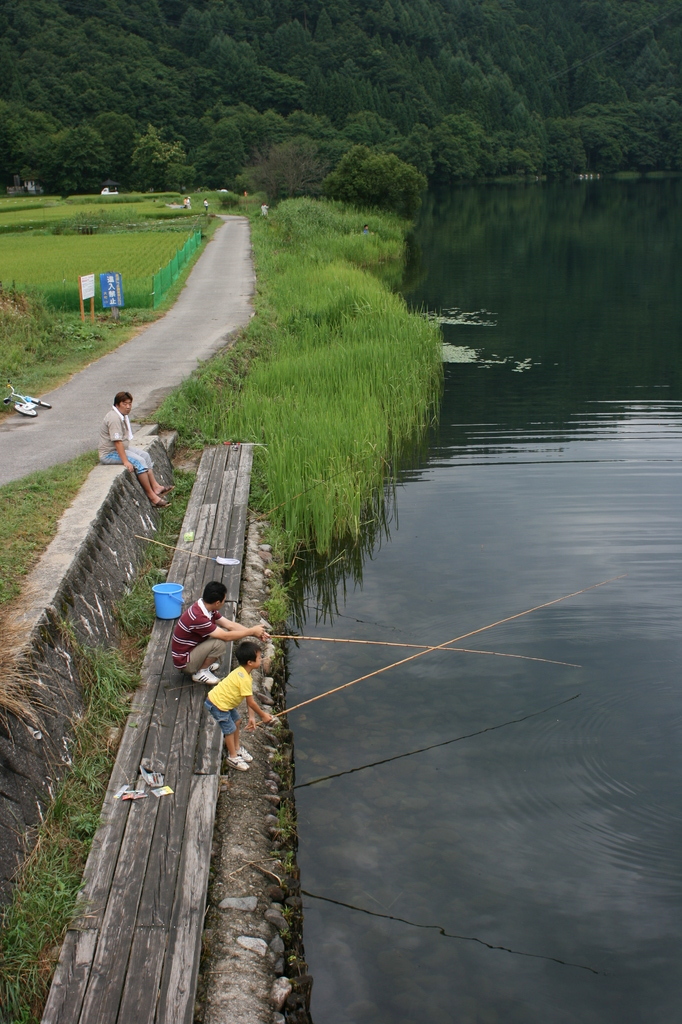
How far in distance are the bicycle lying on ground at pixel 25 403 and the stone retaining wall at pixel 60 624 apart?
3.50 meters

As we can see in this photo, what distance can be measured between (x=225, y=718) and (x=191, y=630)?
→ 2.77 feet

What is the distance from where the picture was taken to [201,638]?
22.3 feet

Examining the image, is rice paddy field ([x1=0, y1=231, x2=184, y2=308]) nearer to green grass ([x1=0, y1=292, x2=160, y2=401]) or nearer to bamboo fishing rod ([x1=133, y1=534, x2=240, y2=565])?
green grass ([x1=0, y1=292, x2=160, y2=401])

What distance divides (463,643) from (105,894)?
4.39 meters

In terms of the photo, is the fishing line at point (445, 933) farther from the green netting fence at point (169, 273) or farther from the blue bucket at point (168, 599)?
the green netting fence at point (169, 273)

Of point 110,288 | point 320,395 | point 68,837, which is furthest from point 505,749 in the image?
point 110,288

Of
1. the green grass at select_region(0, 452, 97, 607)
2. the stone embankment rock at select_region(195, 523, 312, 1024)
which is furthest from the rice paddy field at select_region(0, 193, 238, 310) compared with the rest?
the stone embankment rock at select_region(195, 523, 312, 1024)

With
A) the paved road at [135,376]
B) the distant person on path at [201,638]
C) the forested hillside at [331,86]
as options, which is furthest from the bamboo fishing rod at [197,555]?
the forested hillside at [331,86]

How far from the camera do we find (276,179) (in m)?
67.1

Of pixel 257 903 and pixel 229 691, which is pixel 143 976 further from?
pixel 229 691

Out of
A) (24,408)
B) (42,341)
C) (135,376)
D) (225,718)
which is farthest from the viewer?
(42,341)

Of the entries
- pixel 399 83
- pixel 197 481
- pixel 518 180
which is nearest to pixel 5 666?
pixel 197 481

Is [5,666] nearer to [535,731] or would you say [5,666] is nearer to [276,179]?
[535,731]

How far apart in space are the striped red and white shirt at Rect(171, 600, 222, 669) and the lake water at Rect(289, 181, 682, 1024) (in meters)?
1.14
